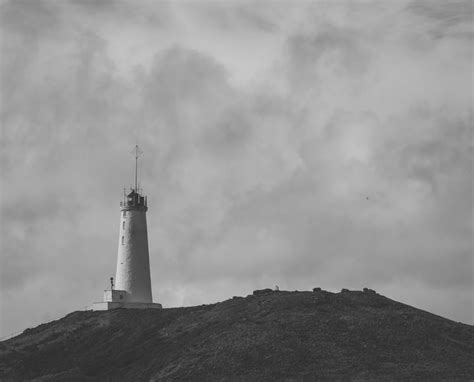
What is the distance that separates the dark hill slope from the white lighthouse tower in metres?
5.95

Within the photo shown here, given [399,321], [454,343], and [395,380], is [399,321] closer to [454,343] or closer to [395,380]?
[454,343]

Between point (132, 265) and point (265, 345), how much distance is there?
1336 inches

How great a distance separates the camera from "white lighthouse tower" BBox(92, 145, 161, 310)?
10206cm

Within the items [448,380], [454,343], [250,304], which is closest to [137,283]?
[250,304]

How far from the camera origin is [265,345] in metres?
72.6

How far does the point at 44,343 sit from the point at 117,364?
57.9 ft

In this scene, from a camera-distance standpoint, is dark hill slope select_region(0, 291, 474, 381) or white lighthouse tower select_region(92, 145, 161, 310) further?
white lighthouse tower select_region(92, 145, 161, 310)

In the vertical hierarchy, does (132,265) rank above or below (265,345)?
above

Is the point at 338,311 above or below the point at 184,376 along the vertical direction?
above

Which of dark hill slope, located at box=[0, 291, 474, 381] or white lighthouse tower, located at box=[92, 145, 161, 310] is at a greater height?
white lighthouse tower, located at box=[92, 145, 161, 310]

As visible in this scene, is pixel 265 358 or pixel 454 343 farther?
pixel 454 343

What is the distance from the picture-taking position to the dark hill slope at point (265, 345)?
68688mm

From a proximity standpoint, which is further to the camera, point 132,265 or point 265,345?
point 132,265

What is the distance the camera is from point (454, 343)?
7625cm
